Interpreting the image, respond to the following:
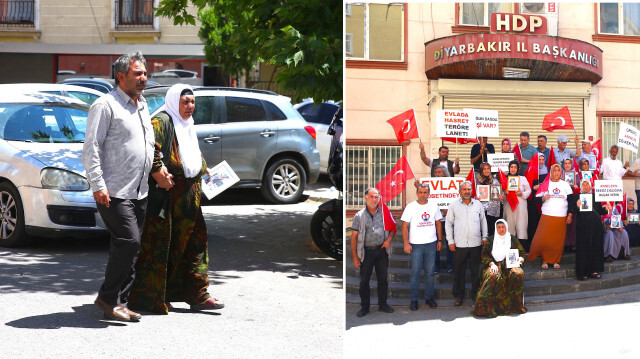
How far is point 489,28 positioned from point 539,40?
25cm

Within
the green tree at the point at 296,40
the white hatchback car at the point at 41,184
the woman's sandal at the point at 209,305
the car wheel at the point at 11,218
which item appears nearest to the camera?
the woman's sandal at the point at 209,305

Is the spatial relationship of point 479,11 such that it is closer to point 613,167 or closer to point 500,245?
point 613,167

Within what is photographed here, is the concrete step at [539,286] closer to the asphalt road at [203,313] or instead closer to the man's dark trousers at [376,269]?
the man's dark trousers at [376,269]

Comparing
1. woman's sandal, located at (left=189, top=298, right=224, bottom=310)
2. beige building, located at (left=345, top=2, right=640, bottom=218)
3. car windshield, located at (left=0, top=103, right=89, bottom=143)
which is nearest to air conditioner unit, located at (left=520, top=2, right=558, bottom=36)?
beige building, located at (left=345, top=2, right=640, bottom=218)

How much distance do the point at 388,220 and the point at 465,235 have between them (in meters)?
0.38

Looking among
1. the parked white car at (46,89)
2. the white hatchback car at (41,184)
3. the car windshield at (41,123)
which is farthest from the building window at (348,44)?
the parked white car at (46,89)

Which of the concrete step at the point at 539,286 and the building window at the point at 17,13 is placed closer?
the concrete step at the point at 539,286

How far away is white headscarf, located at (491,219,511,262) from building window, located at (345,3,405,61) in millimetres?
988

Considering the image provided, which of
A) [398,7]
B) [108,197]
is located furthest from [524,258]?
[108,197]

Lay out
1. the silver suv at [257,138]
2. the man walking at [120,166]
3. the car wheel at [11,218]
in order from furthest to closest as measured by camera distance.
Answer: the silver suv at [257,138] < the car wheel at [11,218] < the man walking at [120,166]

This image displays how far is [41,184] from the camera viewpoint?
8.68 m

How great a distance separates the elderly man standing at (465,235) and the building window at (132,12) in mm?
25190

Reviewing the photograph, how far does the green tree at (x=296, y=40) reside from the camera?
8188 millimetres

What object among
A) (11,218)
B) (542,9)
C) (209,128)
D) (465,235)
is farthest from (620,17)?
(209,128)
